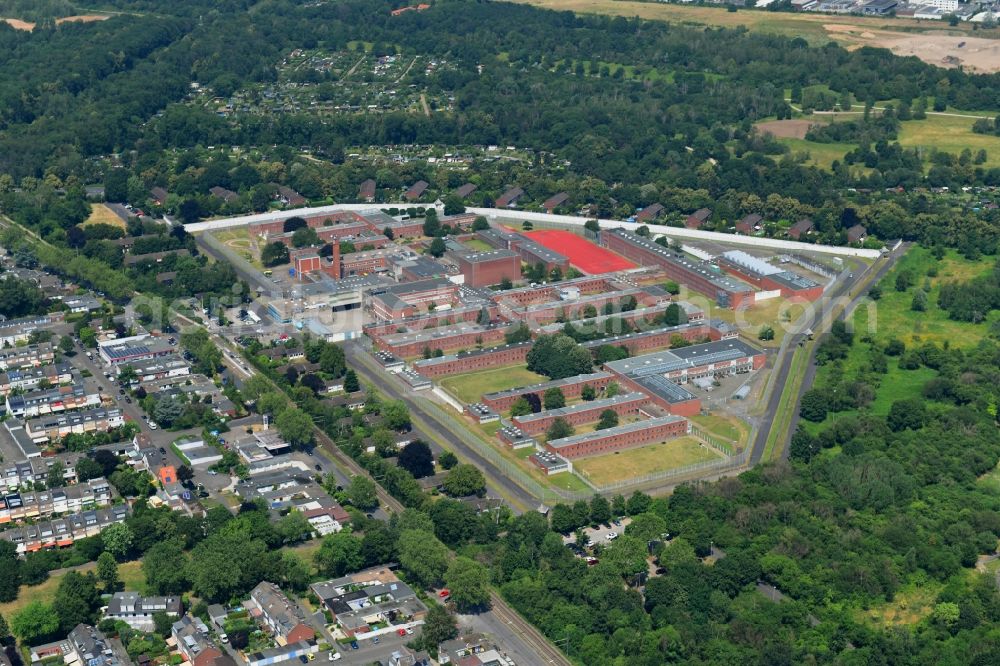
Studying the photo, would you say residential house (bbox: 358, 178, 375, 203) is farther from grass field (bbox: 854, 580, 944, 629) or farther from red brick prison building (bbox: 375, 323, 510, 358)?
grass field (bbox: 854, 580, 944, 629)

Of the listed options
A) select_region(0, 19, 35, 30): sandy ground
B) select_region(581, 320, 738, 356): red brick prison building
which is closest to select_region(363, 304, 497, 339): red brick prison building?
select_region(581, 320, 738, 356): red brick prison building

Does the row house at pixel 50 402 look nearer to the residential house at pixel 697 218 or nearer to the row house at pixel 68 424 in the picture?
the row house at pixel 68 424

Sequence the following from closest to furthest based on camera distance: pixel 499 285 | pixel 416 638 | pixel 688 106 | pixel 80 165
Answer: pixel 416 638 → pixel 499 285 → pixel 80 165 → pixel 688 106

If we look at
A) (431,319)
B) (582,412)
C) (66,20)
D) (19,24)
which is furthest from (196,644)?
(19,24)

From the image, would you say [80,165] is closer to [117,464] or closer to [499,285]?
[499,285]

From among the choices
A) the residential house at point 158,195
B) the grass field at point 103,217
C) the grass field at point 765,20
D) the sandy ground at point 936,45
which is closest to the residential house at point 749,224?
the residential house at point 158,195

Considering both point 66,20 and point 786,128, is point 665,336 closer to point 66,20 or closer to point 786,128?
point 786,128

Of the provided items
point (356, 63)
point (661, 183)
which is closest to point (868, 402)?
point (661, 183)
